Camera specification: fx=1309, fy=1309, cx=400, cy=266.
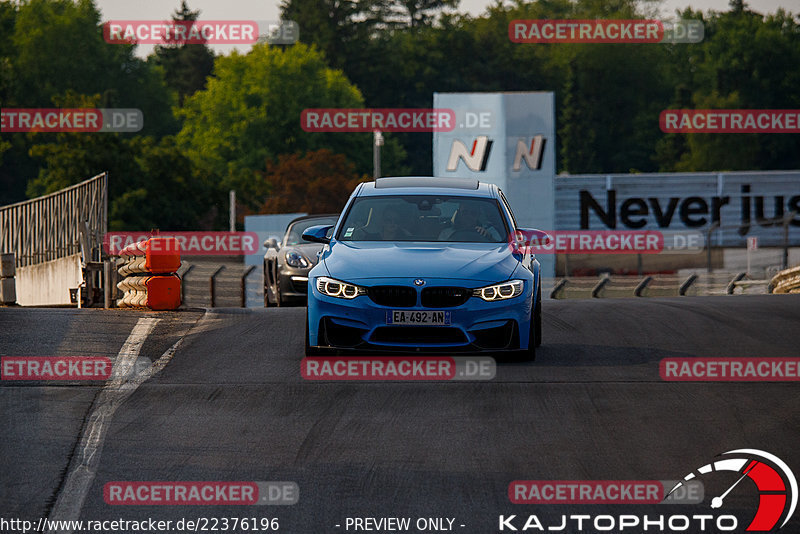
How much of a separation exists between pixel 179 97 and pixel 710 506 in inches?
5109

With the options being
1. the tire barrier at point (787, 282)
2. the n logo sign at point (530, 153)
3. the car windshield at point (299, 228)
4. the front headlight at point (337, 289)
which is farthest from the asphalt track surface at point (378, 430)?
the n logo sign at point (530, 153)

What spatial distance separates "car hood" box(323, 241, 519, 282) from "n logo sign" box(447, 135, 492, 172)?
1417 inches

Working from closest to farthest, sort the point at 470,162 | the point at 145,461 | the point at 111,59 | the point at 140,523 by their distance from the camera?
the point at 140,523 → the point at 145,461 → the point at 470,162 → the point at 111,59

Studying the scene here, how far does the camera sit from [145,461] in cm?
776

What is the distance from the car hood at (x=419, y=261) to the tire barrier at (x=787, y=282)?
1511 centimetres

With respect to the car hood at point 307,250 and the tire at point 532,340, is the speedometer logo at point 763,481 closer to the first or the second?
the tire at point 532,340

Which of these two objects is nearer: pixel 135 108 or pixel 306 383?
pixel 306 383

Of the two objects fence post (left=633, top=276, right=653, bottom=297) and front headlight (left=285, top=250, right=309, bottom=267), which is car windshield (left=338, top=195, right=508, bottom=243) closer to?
front headlight (left=285, top=250, right=309, bottom=267)

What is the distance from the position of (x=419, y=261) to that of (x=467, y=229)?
1147mm

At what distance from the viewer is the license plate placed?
423 inches

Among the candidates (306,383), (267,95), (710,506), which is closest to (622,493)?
(710,506)

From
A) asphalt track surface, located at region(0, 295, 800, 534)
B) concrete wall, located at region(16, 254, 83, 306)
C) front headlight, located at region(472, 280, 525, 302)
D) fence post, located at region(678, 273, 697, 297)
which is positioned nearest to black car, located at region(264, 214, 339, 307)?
asphalt track surface, located at region(0, 295, 800, 534)

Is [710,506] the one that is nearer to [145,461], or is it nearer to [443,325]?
[145,461]

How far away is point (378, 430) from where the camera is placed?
28.4ft
